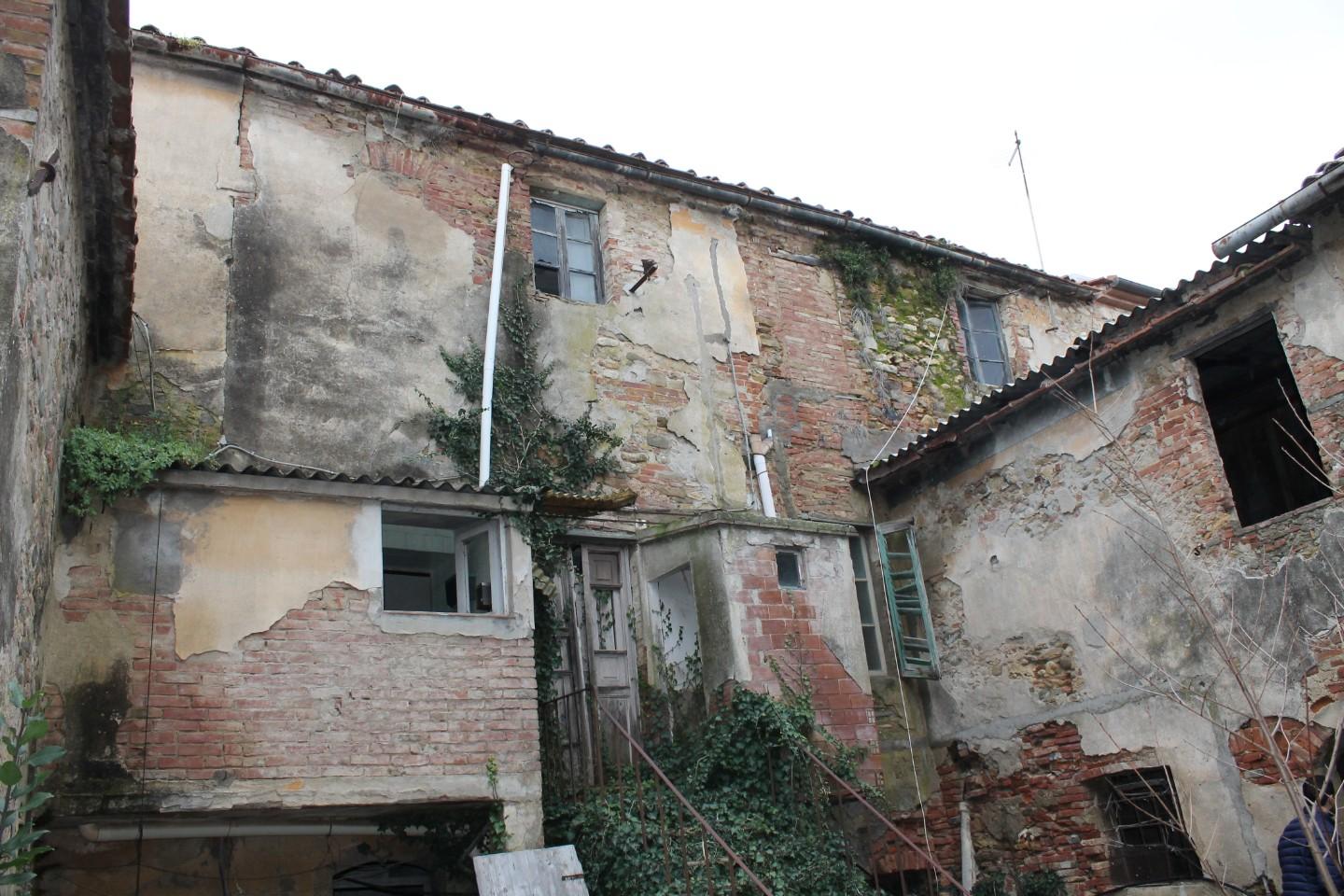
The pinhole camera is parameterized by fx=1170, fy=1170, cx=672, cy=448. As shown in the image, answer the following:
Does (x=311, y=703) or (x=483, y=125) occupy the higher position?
(x=483, y=125)

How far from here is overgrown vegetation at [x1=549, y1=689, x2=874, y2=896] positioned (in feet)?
28.2

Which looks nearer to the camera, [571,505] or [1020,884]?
[571,505]

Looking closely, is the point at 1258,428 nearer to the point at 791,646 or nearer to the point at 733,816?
the point at 791,646

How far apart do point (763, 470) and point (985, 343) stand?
4341 mm

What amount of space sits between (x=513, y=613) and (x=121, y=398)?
359 centimetres

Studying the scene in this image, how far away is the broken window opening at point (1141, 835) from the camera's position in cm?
962

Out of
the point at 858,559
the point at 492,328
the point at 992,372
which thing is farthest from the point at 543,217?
the point at 992,372

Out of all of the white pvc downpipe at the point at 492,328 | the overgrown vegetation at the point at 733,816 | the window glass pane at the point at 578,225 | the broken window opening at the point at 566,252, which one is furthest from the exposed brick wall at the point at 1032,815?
the window glass pane at the point at 578,225

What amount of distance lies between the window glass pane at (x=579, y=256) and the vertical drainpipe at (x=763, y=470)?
2536 millimetres

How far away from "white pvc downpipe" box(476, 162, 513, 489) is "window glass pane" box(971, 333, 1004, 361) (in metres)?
6.31

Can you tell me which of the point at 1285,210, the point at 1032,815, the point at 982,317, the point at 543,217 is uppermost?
the point at 543,217

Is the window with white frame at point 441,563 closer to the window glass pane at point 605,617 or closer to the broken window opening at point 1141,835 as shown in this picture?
the window glass pane at point 605,617

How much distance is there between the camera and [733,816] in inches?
361

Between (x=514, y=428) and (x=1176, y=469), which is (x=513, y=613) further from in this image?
(x=1176, y=469)
